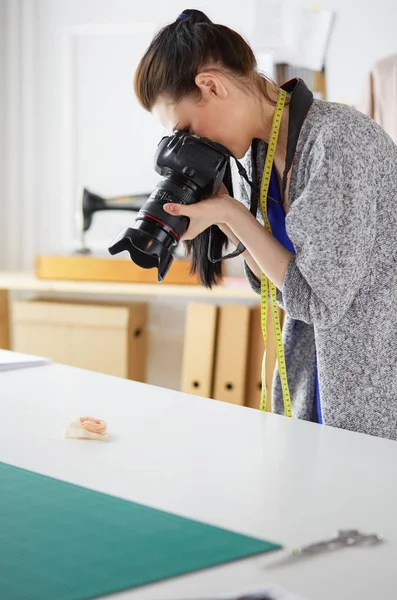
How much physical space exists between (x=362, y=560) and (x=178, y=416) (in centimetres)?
54

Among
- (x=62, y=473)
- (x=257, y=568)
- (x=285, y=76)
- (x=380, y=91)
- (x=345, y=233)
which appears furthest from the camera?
(x=285, y=76)

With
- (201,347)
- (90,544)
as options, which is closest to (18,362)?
(90,544)

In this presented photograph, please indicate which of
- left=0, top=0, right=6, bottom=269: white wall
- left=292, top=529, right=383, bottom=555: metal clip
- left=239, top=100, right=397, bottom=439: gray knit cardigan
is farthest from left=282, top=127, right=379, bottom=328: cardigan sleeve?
left=0, top=0, right=6, bottom=269: white wall

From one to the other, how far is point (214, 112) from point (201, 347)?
1794 millimetres

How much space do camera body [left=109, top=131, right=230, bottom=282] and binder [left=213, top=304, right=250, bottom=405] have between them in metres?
1.72

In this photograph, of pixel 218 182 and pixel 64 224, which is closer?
pixel 218 182

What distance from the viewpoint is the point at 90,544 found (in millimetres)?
759

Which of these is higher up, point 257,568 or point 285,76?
point 285,76

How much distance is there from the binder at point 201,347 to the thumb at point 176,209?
1775 mm

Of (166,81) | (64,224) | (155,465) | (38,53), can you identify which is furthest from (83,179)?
(155,465)

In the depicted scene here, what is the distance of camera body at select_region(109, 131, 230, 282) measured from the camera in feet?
4.16

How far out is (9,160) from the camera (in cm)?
370

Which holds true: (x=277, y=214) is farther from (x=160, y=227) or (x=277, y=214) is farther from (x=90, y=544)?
(x=90, y=544)

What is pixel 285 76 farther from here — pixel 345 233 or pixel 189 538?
pixel 189 538
